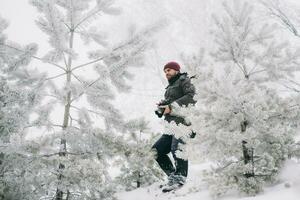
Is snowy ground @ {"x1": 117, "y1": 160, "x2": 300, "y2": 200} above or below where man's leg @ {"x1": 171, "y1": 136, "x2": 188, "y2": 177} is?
below

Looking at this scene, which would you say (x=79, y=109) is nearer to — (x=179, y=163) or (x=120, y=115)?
(x=120, y=115)

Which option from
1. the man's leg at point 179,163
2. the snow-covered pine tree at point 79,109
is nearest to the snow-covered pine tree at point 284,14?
the man's leg at point 179,163

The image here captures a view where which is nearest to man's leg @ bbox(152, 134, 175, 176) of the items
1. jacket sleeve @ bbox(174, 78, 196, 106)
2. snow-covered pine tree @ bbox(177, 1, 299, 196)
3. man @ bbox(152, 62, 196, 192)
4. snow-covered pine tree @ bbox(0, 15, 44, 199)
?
man @ bbox(152, 62, 196, 192)

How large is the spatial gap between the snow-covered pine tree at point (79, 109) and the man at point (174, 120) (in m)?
1.03

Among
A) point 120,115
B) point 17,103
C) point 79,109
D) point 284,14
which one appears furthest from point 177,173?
point 284,14

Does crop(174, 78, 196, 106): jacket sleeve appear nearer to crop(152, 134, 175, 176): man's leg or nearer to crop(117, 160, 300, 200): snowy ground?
crop(152, 134, 175, 176): man's leg

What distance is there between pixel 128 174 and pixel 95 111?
1982 mm

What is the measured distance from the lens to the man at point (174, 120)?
17.1ft

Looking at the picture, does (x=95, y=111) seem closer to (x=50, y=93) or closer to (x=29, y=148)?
(x=50, y=93)

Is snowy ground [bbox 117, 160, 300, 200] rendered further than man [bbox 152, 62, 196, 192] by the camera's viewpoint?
No

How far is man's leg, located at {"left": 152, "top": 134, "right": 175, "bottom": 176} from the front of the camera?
557cm

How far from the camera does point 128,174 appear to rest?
6250 millimetres

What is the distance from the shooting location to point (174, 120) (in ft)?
17.7

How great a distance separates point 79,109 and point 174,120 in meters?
1.43
